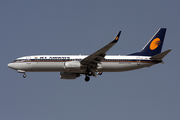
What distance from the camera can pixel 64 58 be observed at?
5747 centimetres

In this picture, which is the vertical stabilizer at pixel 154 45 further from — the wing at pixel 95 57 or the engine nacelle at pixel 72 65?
the engine nacelle at pixel 72 65

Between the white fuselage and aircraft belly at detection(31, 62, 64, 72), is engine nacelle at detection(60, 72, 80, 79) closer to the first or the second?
the white fuselage

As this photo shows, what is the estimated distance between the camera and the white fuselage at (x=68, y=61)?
2240 inches

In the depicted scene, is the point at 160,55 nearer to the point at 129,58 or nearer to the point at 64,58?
the point at 129,58

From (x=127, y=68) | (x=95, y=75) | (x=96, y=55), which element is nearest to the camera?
(x=96, y=55)

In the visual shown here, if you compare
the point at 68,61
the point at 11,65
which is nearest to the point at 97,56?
the point at 68,61

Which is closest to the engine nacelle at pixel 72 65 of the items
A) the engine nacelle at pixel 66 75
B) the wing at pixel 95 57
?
the wing at pixel 95 57

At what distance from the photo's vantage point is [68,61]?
57.3 m

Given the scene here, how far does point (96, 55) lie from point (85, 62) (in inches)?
112

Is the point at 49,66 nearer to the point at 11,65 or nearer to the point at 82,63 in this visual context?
the point at 82,63

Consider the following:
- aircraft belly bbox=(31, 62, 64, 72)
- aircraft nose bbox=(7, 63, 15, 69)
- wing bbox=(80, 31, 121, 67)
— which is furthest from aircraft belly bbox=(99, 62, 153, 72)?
aircraft nose bbox=(7, 63, 15, 69)

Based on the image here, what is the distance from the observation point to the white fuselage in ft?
187

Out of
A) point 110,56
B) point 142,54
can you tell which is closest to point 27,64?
point 110,56

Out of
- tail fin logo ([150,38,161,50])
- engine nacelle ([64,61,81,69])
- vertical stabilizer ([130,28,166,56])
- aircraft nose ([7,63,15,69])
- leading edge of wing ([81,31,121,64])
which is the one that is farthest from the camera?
Result: tail fin logo ([150,38,161,50])
